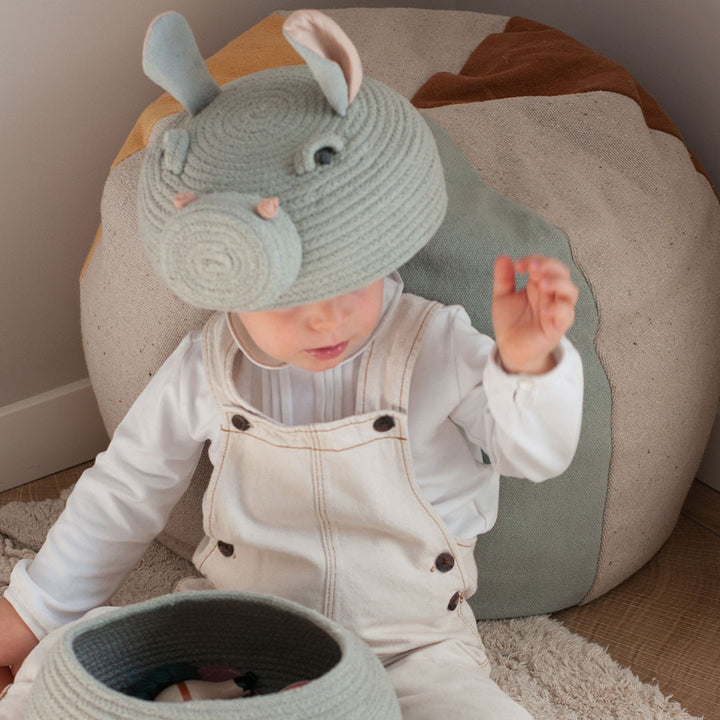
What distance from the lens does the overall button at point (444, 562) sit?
33.6 inches

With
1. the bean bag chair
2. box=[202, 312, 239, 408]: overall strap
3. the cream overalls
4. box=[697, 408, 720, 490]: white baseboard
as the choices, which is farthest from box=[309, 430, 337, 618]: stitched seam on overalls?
box=[697, 408, 720, 490]: white baseboard

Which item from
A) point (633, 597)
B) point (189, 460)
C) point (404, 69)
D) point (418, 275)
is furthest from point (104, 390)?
point (633, 597)

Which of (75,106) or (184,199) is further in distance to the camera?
(75,106)

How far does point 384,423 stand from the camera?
804 millimetres

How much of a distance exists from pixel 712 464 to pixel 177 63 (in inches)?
37.1

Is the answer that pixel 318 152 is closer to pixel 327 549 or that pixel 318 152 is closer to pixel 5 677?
pixel 327 549

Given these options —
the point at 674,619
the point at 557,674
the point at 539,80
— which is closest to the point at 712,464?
the point at 674,619

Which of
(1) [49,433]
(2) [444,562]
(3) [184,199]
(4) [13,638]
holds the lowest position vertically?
(1) [49,433]

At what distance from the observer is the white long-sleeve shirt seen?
727mm

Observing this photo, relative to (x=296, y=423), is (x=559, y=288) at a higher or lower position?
higher

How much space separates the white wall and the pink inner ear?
0.71 meters

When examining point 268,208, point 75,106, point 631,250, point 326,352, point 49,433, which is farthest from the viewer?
point 49,433

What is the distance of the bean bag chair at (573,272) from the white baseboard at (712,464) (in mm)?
200

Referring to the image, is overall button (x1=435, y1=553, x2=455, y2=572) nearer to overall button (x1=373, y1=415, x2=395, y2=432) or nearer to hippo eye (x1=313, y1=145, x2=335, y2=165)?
overall button (x1=373, y1=415, x2=395, y2=432)
